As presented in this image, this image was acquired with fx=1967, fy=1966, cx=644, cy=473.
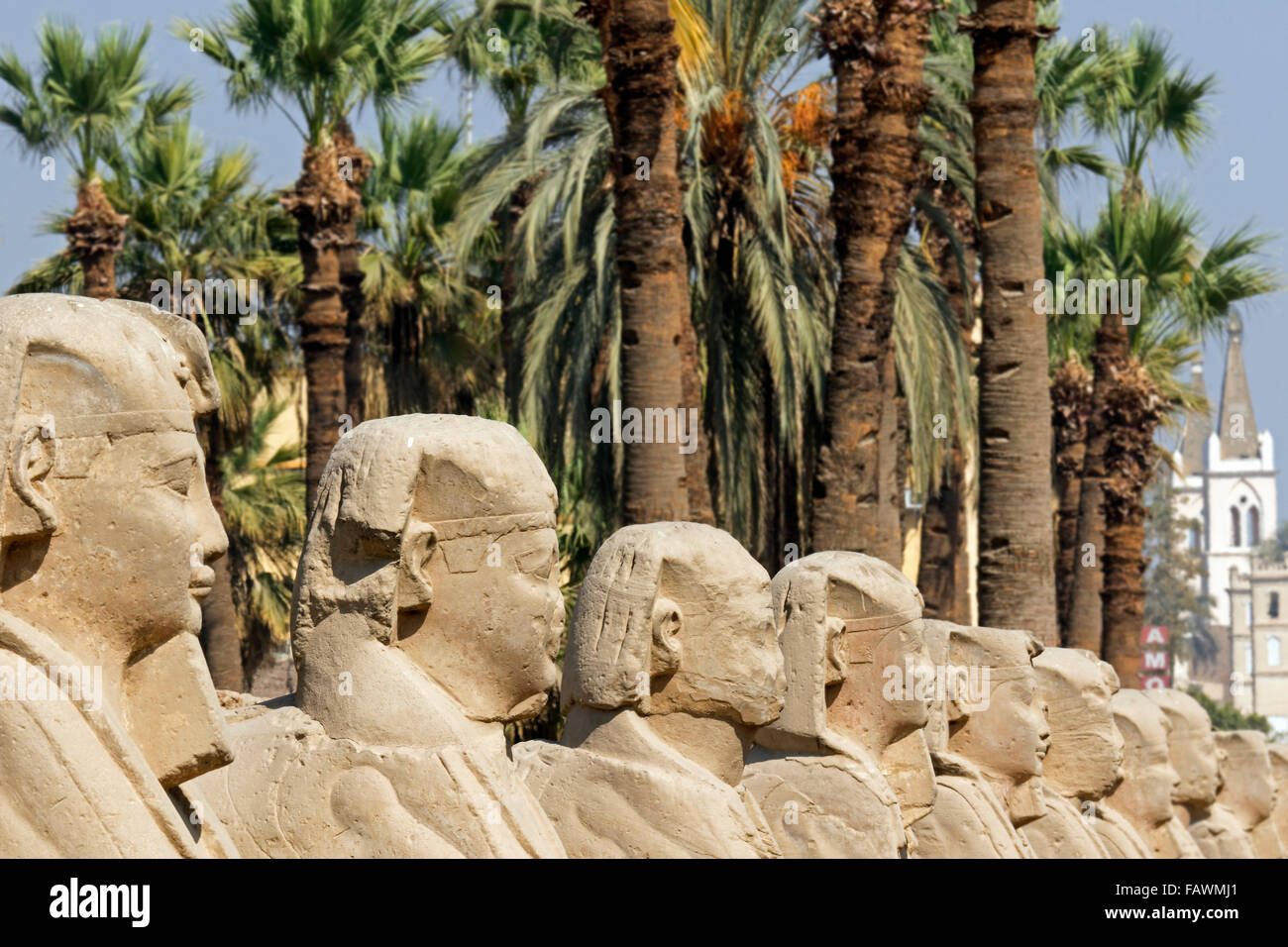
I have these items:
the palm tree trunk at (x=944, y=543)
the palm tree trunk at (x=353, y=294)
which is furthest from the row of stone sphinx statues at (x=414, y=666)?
the palm tree trunk at (x=353, y=294)

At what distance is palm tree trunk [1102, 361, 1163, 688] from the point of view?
2266 centimetres

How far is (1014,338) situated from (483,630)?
8.77m

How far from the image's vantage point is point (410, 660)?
239 inches

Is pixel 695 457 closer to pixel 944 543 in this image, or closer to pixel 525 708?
pixel 944 543

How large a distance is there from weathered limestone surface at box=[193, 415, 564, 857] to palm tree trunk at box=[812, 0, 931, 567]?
299 inches

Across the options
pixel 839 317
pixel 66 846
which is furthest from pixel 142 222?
pixel 66 846

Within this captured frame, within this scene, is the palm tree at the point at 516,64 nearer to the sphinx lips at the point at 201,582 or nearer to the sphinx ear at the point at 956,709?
the sphinx ear at the point at 956,709

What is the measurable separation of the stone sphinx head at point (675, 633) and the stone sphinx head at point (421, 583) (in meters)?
0.93

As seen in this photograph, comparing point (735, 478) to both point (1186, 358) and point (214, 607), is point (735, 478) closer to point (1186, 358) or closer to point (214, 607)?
point (214, 607)

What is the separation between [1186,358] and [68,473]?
79.5ft

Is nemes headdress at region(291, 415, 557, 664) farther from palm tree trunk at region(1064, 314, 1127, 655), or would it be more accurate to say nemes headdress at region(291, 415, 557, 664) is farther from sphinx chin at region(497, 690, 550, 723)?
palm tree trunk at region(1064, 314, 1127, 655)

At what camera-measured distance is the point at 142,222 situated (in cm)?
2044

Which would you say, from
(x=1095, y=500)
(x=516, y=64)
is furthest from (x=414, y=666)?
(x=516, y=64)

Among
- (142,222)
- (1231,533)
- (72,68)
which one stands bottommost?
(1231,533)
